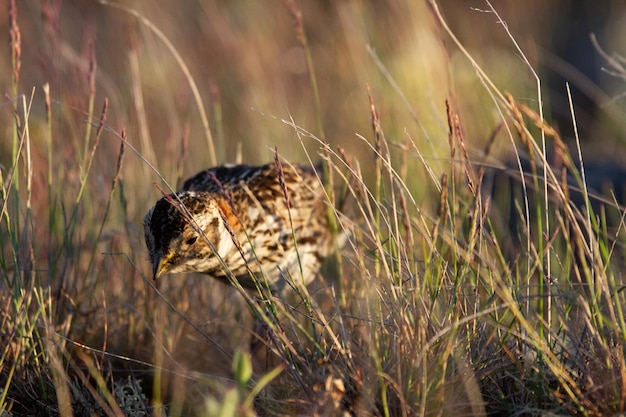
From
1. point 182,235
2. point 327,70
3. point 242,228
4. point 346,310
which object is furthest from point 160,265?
point 327,70

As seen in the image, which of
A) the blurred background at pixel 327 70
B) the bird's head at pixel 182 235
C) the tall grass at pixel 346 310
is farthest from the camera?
the blurred background at pixel 327 70

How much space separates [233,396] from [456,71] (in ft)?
23.5

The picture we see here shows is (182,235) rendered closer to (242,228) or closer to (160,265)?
(160,265)

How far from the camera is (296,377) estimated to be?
2998mm

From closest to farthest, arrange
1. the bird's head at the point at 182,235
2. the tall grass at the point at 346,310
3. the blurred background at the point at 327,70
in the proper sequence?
1. the tall grass at the point at 346,310
2. the bird's head at the point at 182,235
3. the blurred background at the point at 327,70

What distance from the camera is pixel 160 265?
3.72m

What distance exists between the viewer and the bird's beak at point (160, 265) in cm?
372

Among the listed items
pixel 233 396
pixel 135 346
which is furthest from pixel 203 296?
pixel 233 396

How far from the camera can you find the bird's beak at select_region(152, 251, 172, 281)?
3.72 meters

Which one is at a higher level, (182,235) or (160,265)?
(182,235)

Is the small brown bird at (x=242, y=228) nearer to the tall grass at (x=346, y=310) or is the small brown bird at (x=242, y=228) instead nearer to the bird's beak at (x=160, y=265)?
the bird's beak at (x=160, y=265)

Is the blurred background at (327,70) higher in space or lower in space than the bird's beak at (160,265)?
higher

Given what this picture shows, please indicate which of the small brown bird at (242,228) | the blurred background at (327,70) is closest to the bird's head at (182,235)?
the small brown bird at (242,228)

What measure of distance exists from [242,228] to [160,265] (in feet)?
1.36
